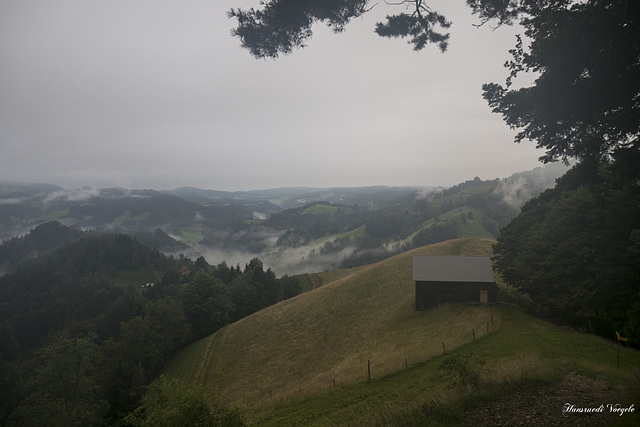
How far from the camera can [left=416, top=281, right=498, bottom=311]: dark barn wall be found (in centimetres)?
3116

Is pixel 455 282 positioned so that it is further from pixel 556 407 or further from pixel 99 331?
pixel 99 331

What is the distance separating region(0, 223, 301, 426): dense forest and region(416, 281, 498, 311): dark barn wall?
29.5m

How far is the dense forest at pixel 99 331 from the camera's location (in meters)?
32.8

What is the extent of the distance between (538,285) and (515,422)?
2220cm

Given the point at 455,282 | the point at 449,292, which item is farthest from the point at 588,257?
the point at 449,292

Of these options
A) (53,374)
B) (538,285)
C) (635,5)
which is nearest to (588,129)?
(635,5)

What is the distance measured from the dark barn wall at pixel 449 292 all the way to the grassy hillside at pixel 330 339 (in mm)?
1727

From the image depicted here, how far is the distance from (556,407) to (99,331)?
4060 inches

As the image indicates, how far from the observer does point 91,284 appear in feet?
456

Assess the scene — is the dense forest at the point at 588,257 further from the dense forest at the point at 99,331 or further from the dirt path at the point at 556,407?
the dense forest at the point at 99,331

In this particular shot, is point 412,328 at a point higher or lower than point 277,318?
higher

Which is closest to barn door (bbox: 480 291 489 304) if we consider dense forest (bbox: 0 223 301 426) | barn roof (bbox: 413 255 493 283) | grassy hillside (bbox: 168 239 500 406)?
barn roof (bbox: 413 255 493 283)

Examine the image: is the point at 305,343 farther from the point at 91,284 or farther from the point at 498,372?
the point at 91,284

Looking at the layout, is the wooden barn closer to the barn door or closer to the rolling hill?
the barn door
